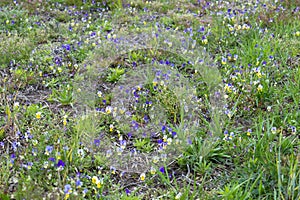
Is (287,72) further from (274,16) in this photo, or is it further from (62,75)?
(62,75)

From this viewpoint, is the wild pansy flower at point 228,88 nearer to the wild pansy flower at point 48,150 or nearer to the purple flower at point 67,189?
the wild pansy flower at point 48,150

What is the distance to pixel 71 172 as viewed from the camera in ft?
10.3

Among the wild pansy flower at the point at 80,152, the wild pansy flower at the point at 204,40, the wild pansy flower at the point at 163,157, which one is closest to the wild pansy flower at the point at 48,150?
the wild pansy flower at the point at 80,152

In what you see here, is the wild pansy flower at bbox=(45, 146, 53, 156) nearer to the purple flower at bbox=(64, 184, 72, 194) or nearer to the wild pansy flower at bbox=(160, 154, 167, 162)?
the purple flower at bbox=(64, 184, 72, 194)

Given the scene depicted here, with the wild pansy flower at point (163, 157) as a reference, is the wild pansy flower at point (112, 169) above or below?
below

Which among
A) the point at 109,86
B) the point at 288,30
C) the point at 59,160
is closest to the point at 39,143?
the point at 59,160

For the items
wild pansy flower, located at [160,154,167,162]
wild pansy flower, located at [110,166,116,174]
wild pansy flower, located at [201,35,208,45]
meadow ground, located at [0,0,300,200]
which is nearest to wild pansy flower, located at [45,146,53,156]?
meadow ground, located at [0,0,300,200]

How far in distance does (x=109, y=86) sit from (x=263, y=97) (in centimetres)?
177

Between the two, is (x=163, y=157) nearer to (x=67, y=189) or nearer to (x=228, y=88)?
(x=67, y=189)

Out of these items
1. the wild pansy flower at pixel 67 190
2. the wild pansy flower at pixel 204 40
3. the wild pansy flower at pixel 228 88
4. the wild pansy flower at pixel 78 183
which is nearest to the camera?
the wild pansy flower at pixel 67 190

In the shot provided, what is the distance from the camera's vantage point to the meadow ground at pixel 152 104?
3018 millimetres

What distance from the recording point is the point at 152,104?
4.04m

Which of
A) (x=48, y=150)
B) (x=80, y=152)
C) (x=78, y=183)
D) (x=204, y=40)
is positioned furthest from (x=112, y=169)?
(x=204, y=40)

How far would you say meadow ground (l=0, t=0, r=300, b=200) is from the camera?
3.02 m
